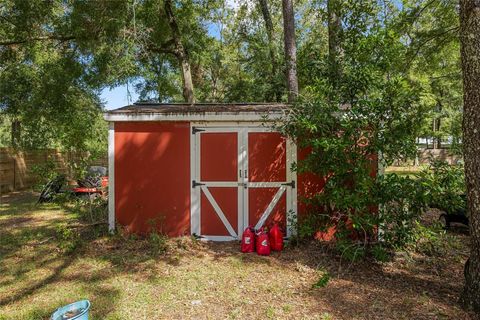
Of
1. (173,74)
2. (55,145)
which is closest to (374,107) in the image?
(173,74)

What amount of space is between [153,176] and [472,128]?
16.3 ft

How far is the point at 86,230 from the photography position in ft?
22.3

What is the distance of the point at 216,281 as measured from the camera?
15.0ft

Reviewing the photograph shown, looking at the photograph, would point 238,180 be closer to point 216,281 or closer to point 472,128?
point 216,281

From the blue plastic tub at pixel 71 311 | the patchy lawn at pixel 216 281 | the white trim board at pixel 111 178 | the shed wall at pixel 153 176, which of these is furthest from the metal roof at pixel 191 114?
the blue plastic tub at pixel 71 311

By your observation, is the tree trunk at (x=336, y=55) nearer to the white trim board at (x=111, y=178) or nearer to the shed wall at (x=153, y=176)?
the shed wall at (x=153, y=176)

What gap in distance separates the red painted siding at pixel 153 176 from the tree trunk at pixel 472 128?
4.31m

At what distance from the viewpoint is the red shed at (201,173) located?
6.17 metres

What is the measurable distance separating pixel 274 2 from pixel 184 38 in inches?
273

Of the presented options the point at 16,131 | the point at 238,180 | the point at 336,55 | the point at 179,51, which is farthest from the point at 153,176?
the point at 16,131

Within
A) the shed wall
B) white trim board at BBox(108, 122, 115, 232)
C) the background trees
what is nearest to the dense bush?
the background trees

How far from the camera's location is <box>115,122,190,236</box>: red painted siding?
6340 millimetres

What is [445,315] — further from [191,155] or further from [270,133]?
[191,155]

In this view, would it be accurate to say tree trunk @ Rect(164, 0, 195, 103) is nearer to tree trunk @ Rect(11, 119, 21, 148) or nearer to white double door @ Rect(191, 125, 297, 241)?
white double door @ Rect(191, 125, 297, 241)
